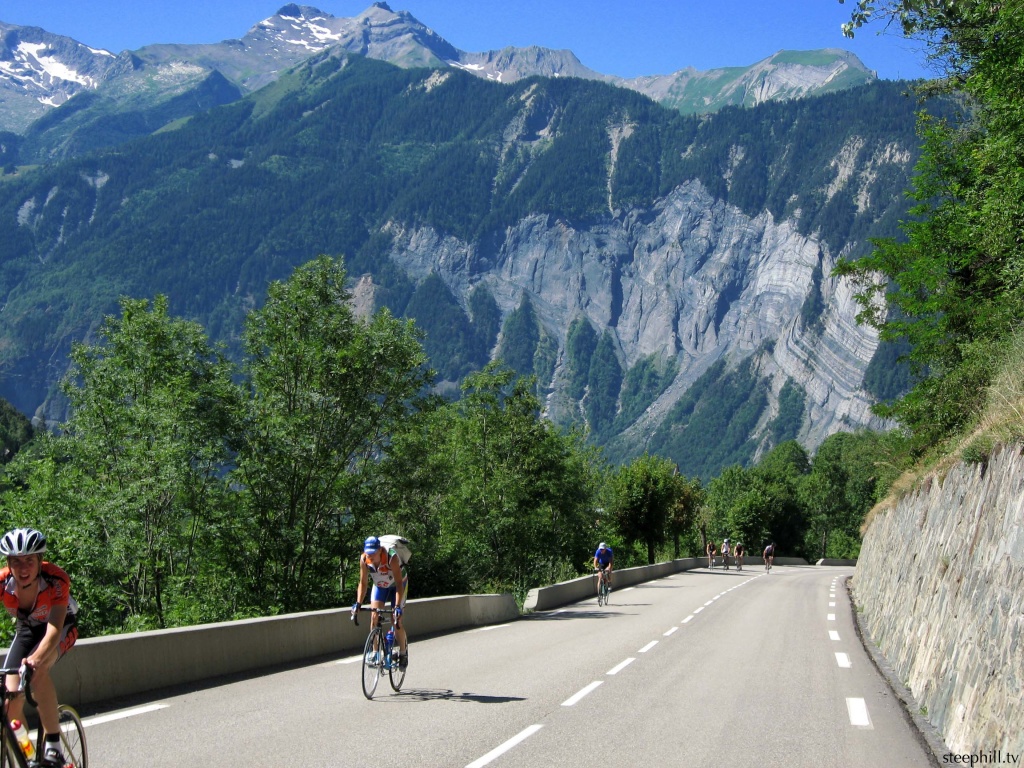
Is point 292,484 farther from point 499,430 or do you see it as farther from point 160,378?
point 499,430

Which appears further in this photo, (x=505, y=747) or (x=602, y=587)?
(x=602, y=587)

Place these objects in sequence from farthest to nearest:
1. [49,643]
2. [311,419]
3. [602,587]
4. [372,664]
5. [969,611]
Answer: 1. [602,587]
2. [311,419]
3. [372,664]
4. [969,611]
5. [49,643]

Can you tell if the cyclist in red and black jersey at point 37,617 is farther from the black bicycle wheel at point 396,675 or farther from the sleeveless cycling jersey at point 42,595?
the black bicycle wheel at point 396,675

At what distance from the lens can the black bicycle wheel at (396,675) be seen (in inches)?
412

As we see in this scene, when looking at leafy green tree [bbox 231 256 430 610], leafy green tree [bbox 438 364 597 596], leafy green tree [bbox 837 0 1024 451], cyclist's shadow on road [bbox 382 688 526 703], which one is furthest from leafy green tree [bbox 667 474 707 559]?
cyclist's shadow on road [bbox 382 688 526 703]

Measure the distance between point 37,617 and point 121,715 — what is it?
3724 mm

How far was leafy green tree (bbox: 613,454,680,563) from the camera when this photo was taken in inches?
2387

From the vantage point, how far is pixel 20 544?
17.7 ft

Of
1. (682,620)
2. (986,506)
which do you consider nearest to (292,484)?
(682,620)

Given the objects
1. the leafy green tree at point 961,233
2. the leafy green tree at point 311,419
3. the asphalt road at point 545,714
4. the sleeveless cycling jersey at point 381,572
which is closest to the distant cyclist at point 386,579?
the sleeveless cycling jersey at point 381,572

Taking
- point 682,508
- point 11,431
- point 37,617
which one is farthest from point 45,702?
point 11,431

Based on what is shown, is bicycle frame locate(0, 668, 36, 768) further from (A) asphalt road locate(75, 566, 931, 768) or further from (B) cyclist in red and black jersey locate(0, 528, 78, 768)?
(A) asphalt road locate(75, 566, 931, 768)

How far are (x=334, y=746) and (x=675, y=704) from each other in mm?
3960

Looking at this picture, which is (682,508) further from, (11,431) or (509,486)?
(11,431)
